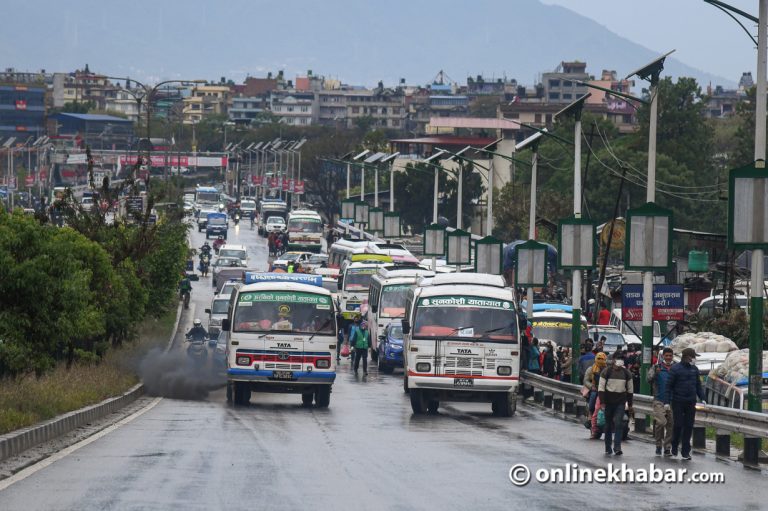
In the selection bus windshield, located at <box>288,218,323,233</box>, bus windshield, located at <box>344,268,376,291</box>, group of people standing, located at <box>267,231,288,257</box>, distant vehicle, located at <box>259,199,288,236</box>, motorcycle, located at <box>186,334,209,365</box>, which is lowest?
motorcycle, located at <box>186,334,209,365</box>

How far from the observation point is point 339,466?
18.5 m

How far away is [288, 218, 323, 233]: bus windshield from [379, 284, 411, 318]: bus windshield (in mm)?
52539

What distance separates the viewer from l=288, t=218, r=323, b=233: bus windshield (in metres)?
100

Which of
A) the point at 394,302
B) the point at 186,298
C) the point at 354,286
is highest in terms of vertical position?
the point at 354,286

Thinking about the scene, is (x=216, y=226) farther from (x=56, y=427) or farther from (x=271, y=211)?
(x=56, y=427)

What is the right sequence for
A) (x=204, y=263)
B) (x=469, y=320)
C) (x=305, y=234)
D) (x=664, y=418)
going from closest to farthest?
(x=664, y=418), (x=469, y=320), (x=204, y=263), (x=305, y=234)

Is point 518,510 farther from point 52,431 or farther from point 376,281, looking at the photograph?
point 376,281

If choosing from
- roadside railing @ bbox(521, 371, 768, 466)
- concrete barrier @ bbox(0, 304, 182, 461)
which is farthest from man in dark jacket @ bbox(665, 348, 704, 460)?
concrete barrier @ bbox(0, 304, 182, 461)

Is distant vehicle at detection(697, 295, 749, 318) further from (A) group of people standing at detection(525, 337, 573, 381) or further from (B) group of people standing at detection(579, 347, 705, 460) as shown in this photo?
(B) group of people standing at detection(579, 347, 705, 460)

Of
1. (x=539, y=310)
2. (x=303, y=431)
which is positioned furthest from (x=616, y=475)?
(x=539, y=310)

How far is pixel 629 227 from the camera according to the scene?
29.2m

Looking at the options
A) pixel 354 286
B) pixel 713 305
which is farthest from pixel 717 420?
pixel 354 286

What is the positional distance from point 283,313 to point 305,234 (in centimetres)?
6907

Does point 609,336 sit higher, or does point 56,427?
point 609,336
